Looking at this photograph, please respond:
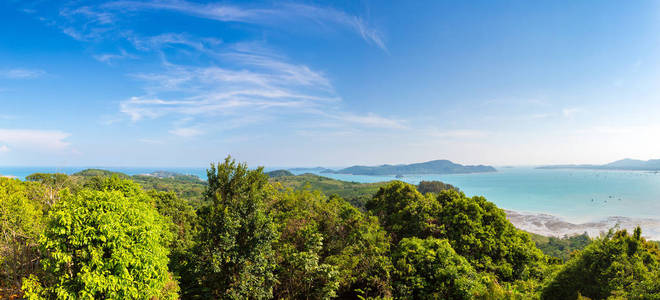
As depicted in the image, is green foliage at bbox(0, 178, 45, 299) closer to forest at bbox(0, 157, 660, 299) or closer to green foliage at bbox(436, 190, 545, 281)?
forest at bbox(0, 157, 660, 299)

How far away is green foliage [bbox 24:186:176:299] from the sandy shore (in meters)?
100

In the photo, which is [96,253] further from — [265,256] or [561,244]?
[561,244]

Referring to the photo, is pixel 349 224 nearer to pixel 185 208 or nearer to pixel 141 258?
pixel 141 258

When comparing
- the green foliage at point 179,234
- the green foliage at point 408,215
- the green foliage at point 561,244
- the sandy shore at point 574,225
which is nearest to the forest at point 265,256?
the green foliage at point 179,234

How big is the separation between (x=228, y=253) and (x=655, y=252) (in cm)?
2184

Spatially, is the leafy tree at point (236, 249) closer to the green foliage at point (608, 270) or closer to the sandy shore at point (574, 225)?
the green foliage at point (608, 270)

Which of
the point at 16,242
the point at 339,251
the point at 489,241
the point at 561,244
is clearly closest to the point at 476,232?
the point at 489,241

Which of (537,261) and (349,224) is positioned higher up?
(349,224)

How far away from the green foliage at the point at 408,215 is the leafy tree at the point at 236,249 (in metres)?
13.2

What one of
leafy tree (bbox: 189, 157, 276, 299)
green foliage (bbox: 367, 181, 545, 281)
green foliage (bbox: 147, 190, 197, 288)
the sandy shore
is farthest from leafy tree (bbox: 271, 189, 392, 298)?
the sandy shore

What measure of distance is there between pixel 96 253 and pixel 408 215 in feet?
68.7

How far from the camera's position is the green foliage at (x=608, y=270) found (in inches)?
468

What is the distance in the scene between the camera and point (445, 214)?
22.2m

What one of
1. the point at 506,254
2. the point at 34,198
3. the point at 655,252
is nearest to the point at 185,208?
the point at 34,198
